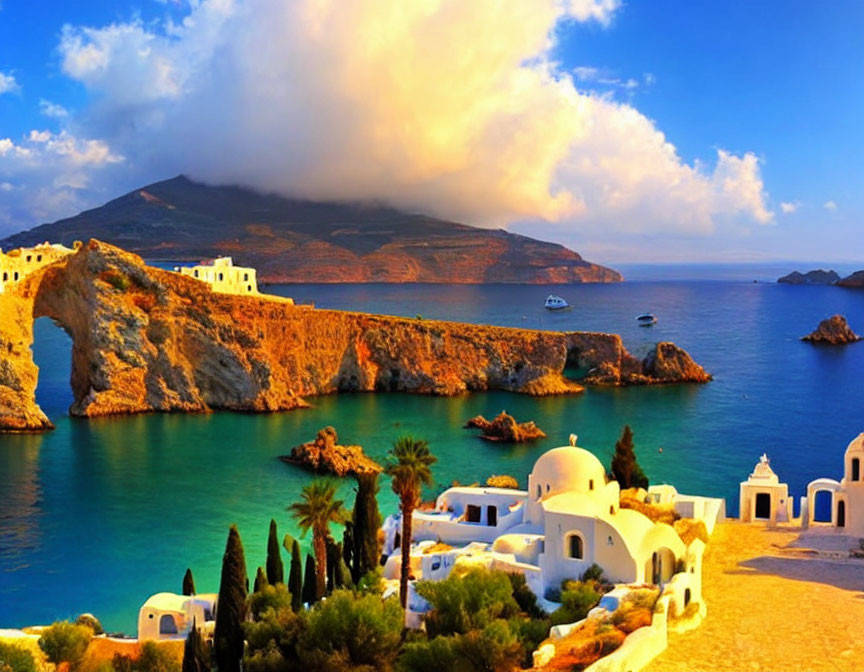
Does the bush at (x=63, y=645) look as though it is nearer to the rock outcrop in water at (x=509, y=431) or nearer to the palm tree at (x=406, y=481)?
the palm tree at (x=406, y=481)

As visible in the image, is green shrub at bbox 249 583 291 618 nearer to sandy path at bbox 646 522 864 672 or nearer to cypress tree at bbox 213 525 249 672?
cypress tree at bbox 213 525 249 672

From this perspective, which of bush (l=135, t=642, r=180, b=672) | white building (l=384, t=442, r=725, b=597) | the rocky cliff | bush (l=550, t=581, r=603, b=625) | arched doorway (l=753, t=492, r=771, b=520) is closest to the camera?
bush (l=135, t=642, r=180, b=672)

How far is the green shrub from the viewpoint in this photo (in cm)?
2180

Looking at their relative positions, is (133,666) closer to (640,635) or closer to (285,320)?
(640,635)

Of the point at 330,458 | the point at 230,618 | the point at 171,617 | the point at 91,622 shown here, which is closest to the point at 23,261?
the point at 330,458

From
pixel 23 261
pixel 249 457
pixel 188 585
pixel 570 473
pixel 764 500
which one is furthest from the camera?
pixel 23 261

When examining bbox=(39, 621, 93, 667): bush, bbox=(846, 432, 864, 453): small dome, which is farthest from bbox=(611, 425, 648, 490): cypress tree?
bbox=(39, 621, 93, 667): bush

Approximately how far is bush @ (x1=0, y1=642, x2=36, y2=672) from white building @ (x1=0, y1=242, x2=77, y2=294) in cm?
3878

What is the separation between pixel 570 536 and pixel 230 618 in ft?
28.9

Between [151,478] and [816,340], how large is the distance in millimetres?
83438

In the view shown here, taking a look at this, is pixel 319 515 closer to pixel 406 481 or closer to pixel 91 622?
pixel 406 481

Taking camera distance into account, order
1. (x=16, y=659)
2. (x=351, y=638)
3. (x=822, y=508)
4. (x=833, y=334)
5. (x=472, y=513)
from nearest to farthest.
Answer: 1. (x=351, y=638)
2. (x=16, y=659)
3. (x=472, y=513)
4. (x=822, y=508)
5. (x=833, y=334)

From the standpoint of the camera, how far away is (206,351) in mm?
57156

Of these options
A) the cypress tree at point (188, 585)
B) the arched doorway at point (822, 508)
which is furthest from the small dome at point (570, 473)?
the arched doorway at point (822, 508)
